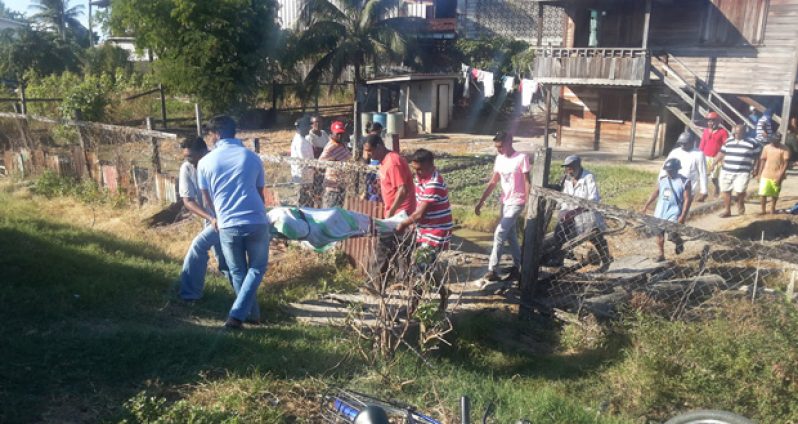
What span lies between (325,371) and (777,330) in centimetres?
291

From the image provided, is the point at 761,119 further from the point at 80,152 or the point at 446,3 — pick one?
the point at 446,3

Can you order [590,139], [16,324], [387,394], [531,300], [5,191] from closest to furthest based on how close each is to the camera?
[387,394], [16,324], [531,300], [5,191], [590,139]

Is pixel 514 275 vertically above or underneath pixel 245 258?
underneath

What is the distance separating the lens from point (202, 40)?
1942cm

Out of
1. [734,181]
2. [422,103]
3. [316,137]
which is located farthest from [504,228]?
[422,103]

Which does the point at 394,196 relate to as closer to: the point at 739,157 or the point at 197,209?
the point at 197,209

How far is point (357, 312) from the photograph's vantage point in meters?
4.74

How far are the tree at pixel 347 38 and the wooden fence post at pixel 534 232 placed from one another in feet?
67.0

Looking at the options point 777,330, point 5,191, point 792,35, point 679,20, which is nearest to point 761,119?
point 792,35

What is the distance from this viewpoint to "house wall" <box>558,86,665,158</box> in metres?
19.5

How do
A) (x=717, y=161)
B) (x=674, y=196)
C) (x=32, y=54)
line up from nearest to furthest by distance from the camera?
(x=674, y=196)
(x=717, y=161)
(x=32, y=54)

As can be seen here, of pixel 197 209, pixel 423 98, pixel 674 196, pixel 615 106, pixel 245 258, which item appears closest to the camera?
pixel 245 258

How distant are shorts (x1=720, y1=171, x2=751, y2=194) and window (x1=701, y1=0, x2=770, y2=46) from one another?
9147mm

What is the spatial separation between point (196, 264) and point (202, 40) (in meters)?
15.7
